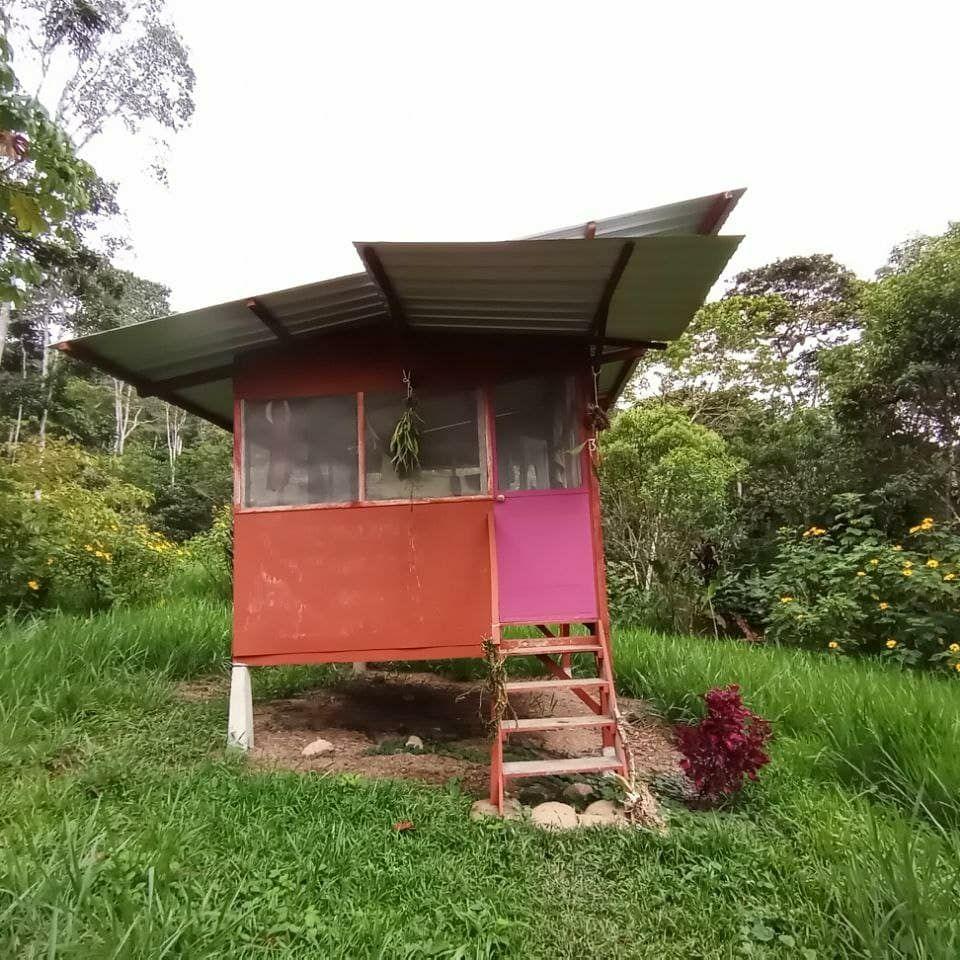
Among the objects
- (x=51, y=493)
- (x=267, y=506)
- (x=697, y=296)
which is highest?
(x=697, y=296)

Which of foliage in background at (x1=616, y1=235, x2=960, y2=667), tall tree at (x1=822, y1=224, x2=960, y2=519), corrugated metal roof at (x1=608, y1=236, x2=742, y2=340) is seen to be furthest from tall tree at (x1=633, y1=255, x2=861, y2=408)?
corrugated metal roof at (x1=608, y1=236, x2=742, y2=340)

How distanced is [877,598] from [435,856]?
6.07m

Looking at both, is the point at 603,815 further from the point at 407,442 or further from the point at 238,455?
the point at 238,455

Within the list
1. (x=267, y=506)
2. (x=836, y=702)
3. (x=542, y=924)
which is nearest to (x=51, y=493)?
(x=267, y=506)

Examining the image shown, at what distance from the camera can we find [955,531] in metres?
8.88

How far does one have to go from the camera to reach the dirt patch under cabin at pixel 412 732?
4230 mm

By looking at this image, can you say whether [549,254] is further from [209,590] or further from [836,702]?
[209,590]

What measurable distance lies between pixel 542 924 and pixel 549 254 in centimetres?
311

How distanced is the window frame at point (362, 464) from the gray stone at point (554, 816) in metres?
1.94

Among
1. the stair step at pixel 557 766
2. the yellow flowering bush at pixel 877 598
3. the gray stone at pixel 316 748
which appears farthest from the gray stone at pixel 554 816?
the yellow flowering bush at pixel 877 598

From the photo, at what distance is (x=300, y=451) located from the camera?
464 centimetres

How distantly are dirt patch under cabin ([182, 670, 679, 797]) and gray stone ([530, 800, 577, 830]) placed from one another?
0.46 meters

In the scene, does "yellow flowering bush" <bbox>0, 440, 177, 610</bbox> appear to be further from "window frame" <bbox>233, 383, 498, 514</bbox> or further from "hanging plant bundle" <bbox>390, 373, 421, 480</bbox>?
"hanging plant bundle" <bbox>390, 373, 421, 480</bbox>

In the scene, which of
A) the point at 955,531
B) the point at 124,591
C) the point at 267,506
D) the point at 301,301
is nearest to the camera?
the point at 301,301
